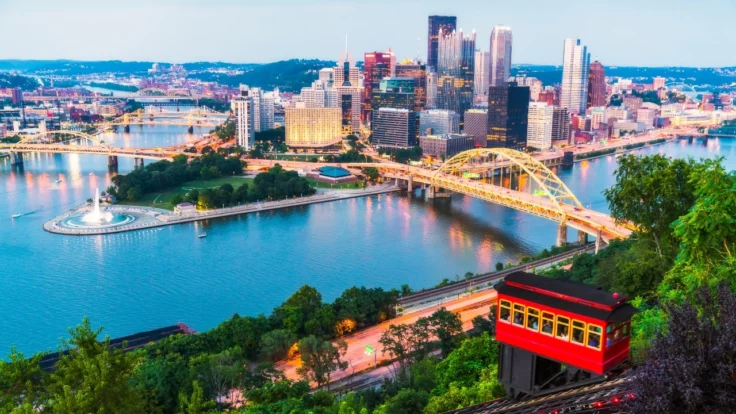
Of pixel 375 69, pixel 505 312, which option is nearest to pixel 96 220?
pixel 505 312

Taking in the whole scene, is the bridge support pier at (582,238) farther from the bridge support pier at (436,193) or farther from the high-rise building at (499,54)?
the high-rise building at (499,54)

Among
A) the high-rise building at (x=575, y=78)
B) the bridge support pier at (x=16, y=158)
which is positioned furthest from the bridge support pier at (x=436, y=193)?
the high-rise building at (x=575, y=78)

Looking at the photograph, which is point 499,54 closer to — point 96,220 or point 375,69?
point 375,69

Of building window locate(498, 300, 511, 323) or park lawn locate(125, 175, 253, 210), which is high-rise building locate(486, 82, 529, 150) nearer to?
park lawn locate(125, 175, 253, 210)

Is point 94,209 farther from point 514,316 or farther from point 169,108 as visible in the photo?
point 169,108

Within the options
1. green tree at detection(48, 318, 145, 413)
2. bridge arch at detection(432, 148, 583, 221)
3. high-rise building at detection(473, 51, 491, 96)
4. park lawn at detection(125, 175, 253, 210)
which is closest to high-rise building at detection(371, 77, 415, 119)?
bridge arch at detection(432, 148, 583, 221)
